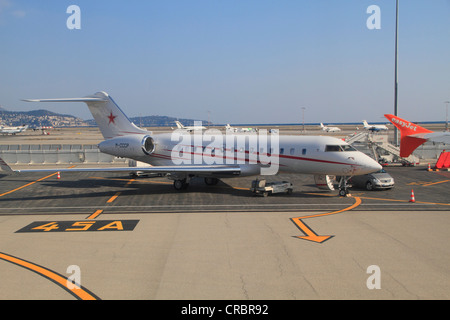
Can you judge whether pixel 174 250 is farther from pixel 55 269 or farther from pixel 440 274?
pixel 440 274

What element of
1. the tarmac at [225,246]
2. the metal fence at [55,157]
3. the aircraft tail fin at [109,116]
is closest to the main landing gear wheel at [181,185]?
the tarmac at [225,246]

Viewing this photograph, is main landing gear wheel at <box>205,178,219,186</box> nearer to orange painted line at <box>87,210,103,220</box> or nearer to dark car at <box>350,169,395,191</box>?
dark car at <box>350,169,395,191</box>

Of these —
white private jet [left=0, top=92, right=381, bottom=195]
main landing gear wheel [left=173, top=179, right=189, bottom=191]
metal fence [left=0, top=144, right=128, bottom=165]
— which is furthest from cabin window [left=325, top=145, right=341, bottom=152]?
metal fence [left=0, top=144, right=128, bottom=165]

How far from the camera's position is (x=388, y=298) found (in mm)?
9547

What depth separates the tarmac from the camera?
10.2 m

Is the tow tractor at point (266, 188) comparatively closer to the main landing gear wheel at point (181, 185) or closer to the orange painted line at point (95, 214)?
the main landing gear wheel at point (181, 185)

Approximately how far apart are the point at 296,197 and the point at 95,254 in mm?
14253

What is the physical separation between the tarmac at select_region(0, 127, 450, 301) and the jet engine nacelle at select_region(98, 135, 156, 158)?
4436 millimetres

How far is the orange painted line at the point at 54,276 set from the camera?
989cm

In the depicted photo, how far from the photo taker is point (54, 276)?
11.1 m

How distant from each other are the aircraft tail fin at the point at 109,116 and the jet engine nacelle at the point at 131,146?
3.92 feet

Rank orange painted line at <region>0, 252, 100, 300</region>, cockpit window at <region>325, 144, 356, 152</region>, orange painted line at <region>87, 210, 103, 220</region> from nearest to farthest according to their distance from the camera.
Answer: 1. orange painted line at <region>0, 252, 100, 300</region>
2. orange painted line at <region>87, 210, 103, 220</region>
3. cockpit window at <region>325, 144, 356, 152</region>

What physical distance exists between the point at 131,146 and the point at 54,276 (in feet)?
59.8
